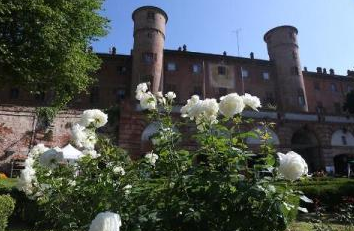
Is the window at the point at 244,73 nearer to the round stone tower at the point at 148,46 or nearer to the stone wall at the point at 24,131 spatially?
the round stone tower at the point at 148,46

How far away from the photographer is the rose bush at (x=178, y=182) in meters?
3.69

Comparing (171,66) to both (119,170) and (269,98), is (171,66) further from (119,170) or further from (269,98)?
(119,170)

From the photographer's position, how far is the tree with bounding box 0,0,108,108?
17078mm

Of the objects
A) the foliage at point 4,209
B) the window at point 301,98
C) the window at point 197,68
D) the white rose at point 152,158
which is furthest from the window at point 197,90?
the white rose at point 152,158

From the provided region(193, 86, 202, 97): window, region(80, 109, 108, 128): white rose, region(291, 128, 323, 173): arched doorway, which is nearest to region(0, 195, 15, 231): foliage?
region(80, 109, 108, 128): white rose

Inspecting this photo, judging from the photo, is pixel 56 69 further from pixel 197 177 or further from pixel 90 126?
pixel 197 177

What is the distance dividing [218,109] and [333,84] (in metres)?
45.4

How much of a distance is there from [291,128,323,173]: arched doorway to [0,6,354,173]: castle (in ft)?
0.29

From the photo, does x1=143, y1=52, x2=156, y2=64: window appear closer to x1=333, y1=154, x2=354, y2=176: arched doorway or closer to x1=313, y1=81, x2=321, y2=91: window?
x1=333, y1=154, x2=354, y2=176: arched doorway

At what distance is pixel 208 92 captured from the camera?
39312 millimetres

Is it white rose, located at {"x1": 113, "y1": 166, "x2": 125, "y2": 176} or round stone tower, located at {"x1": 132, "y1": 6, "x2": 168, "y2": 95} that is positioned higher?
round stone tower, located at {"x1": 132, "y1": 6, "x2": 168, "y2": 95}

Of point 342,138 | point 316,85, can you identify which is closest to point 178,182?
point 342,138

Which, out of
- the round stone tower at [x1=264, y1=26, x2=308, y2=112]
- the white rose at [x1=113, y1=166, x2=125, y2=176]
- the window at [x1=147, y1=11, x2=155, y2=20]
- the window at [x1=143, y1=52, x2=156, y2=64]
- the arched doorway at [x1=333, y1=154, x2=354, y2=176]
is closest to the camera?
the white rose at [x1=113, y1=166, x2=125, y2=176]

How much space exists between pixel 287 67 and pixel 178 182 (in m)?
38.3
